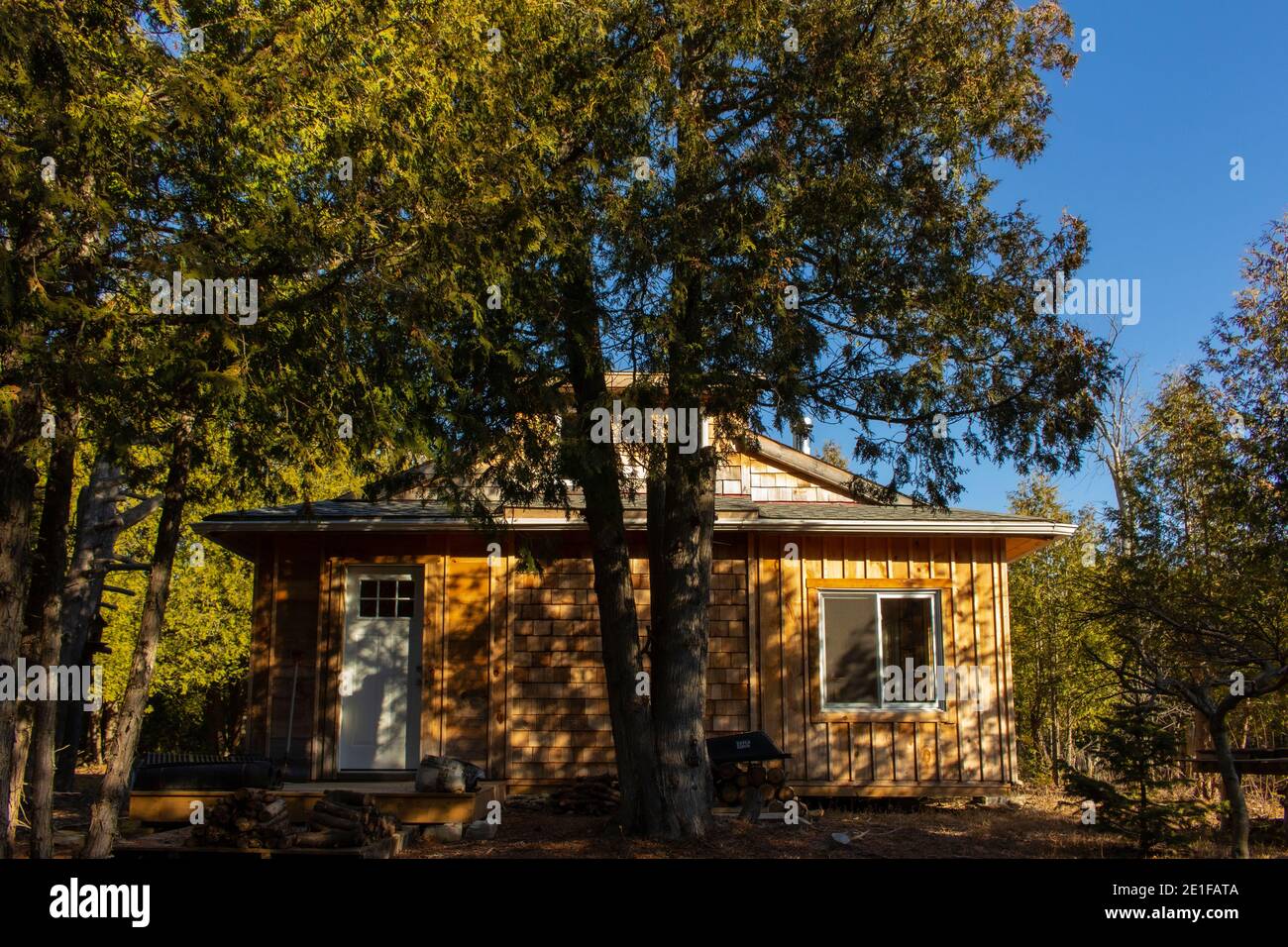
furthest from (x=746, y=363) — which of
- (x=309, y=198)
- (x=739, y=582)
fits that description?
(x=739, y=582)

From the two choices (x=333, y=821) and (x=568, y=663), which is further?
(x=568, y=663)

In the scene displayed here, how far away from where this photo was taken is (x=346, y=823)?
8547mm

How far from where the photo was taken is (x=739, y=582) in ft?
40.1

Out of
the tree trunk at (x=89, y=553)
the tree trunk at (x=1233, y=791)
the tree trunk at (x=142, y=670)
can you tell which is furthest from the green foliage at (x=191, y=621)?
the tree trunk at (x=1233, y=791)

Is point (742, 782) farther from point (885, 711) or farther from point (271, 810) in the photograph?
point (271, 810)

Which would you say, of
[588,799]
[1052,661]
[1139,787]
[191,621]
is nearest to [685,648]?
[588,799]

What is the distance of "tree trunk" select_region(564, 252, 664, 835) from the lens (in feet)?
27.0

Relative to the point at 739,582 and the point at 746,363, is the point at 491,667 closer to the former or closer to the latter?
→ the point at 739,582
